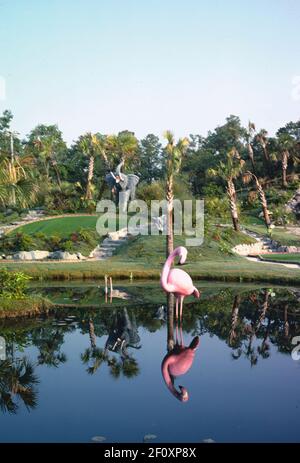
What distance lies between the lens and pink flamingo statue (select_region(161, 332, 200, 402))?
8.89 meters

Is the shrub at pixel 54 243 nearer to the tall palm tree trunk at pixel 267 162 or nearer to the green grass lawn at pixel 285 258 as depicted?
the green grass lawn at pixel 285 258

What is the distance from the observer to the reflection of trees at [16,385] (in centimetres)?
835

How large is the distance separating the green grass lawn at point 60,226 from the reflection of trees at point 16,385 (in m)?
22.6

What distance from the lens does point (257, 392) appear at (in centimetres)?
894

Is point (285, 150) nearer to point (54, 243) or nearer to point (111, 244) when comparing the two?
point (111, 244)

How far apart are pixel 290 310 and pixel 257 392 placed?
25.9 ft

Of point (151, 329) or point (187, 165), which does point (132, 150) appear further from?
point (151, 329)

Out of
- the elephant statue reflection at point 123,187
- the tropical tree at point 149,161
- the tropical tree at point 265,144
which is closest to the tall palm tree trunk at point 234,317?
the elephant statue reflection at point 123,187

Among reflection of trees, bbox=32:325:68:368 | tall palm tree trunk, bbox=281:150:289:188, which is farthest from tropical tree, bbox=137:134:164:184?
reflection of trees, bbox=32:325:68:368

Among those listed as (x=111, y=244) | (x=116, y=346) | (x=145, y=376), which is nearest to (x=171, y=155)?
(x=111, y=244)

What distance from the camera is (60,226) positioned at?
34719 millimetres

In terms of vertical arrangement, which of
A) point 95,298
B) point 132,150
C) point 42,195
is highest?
point 132,150
